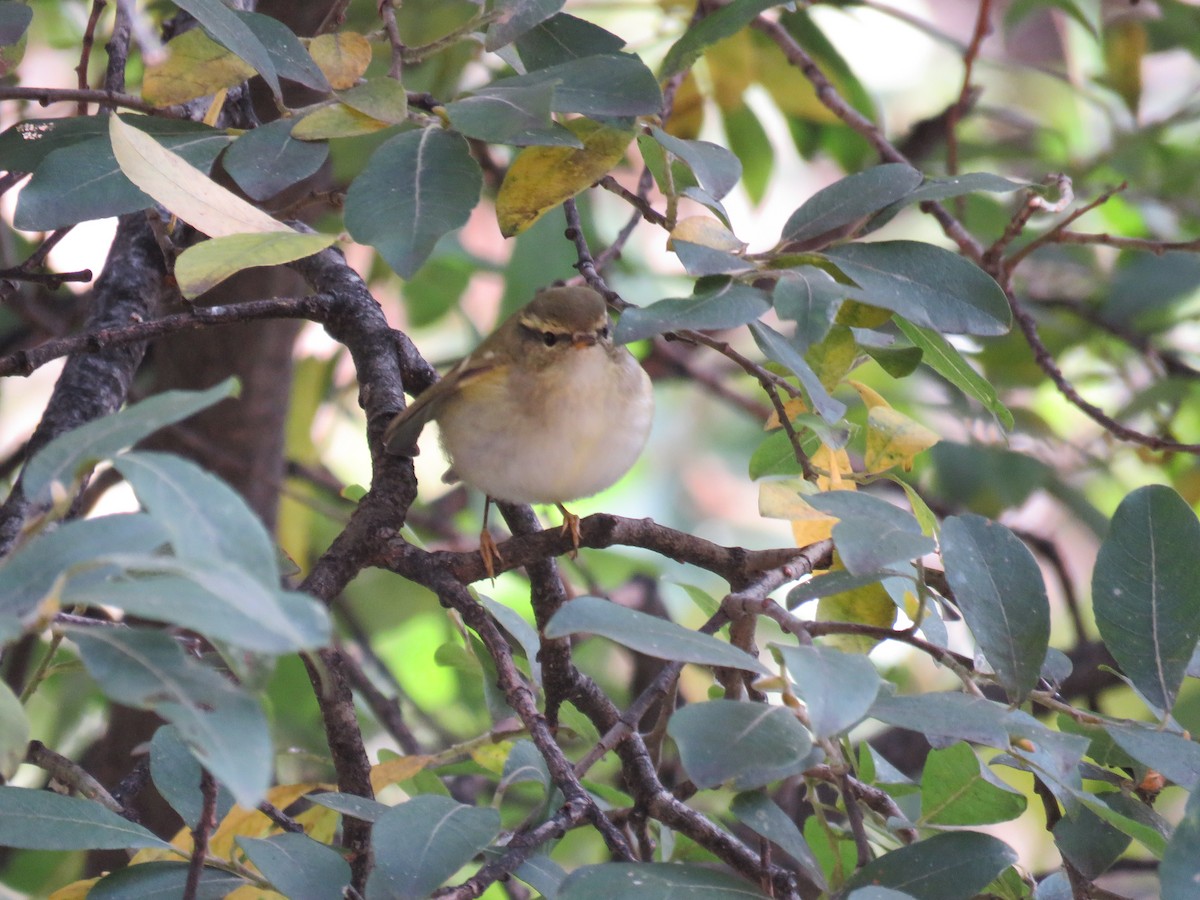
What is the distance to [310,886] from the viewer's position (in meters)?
1.21

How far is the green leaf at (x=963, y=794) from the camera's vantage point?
143cm

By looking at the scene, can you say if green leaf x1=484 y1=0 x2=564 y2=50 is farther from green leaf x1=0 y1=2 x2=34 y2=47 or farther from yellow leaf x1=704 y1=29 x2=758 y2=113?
yellow leaf x1=704 y1=29 x2=758 y2=113

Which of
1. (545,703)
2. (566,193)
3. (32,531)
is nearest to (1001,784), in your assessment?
(545,703)

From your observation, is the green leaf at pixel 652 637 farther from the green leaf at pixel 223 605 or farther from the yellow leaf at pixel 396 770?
the yellow leaf at pixel 396 770

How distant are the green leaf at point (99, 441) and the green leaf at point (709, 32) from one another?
90cm

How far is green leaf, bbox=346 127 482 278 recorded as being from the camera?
4.21 ft

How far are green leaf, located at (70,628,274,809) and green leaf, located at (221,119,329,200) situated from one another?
64 cm

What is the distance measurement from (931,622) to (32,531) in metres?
1.12

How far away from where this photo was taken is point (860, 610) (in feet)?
5.37

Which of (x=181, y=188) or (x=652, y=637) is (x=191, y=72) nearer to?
(x=181, y=188)

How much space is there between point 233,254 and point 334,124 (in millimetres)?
264

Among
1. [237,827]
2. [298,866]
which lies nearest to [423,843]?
[298,866]

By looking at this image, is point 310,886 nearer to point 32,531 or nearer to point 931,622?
point 32,531

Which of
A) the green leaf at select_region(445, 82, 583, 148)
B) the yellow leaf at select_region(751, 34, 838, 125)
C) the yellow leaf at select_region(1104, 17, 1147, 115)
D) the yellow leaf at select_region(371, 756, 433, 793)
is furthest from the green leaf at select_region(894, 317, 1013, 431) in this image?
the yellow leaf at select_region(1104, 17, 1147, 115)
